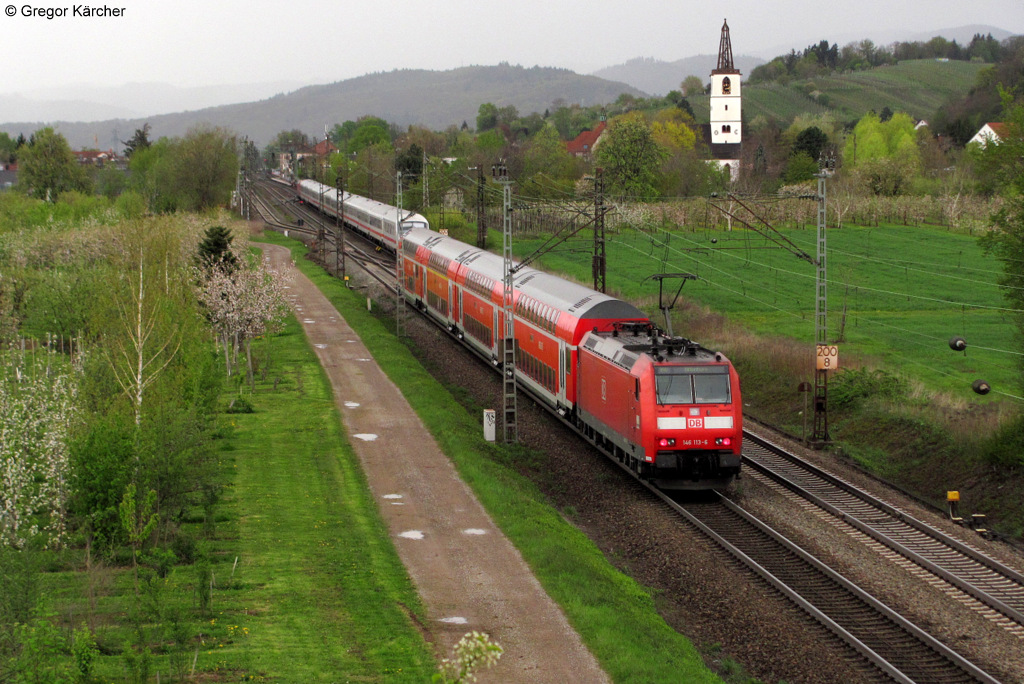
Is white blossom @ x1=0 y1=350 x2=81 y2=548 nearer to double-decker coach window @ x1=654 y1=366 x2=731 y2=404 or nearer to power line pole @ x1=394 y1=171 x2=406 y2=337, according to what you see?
double-decker coach window @ x1=654 y1=366 x2=731 y2=404

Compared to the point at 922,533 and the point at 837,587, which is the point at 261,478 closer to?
the point at 837,587

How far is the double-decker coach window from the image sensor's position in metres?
24.4

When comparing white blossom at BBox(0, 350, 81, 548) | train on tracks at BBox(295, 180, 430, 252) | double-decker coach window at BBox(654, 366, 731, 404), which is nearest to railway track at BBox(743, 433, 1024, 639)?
double-decker coach window at BBox(654, 366, 731, 404)

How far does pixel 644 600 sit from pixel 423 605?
427 centimetres

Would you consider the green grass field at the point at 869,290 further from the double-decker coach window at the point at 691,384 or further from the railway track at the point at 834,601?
the railway track at the point at 834,601

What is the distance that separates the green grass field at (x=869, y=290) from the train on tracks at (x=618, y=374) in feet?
31.8

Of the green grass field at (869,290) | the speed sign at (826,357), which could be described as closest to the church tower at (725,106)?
the green grass field at (869,290)

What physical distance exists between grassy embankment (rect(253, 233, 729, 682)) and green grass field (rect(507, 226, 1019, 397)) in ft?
49.5

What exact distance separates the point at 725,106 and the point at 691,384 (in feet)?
556

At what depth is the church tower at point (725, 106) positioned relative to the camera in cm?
18452

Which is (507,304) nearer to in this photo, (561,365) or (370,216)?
(561,365)

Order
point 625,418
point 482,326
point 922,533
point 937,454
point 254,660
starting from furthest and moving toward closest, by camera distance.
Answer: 1. point 482,326
2. point 937,454
3. point 625,418
4. point 922,533
5. point 254,660

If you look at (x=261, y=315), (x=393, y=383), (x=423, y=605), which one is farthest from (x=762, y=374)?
(x=423, y=605)

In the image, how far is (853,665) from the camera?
16.6 metres
